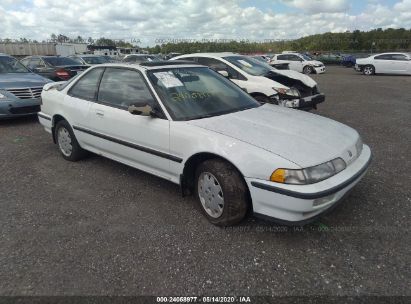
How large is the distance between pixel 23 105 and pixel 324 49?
5373cm

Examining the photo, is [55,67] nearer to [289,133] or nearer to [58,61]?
[58,61]

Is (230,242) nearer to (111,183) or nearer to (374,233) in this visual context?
(374,233)

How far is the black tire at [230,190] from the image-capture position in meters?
2.87

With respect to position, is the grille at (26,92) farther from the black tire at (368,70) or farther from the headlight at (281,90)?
the black tire at (368,70)

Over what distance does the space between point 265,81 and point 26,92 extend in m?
5.29

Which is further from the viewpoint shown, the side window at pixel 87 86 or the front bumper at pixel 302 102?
the front bumper at pixel 302 102

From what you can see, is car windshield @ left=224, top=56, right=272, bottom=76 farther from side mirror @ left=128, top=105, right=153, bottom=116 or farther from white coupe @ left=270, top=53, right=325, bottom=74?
white coupe @ left=270, top=53, right=325, bottom=74

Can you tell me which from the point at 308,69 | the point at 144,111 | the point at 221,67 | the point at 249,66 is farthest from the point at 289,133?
the point at 308,69

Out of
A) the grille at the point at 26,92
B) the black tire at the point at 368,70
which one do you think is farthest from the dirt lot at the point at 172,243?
the black tire at the point at 368,70

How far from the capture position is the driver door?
3461 millimetres

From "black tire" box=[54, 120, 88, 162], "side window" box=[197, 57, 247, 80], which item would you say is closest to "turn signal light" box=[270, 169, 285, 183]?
"black tire" box=[54, 120, 88, 162]

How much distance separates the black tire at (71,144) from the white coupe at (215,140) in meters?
0.03

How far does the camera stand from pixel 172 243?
2928 mm

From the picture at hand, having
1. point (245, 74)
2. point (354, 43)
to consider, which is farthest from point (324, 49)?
point (245, 74)
